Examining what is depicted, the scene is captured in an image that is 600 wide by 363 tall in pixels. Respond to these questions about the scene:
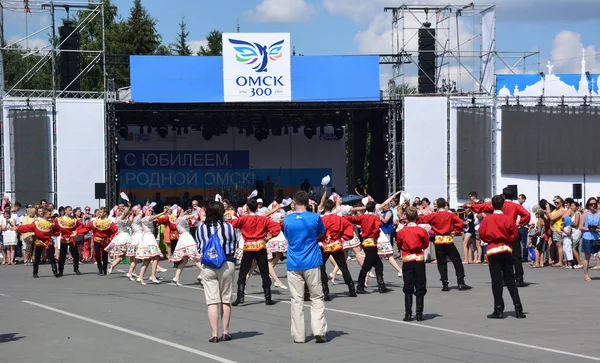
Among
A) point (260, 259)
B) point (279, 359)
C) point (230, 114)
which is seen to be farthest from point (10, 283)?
point (230, 114)

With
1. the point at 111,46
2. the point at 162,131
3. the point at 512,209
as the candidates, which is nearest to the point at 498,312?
the point at 512,209

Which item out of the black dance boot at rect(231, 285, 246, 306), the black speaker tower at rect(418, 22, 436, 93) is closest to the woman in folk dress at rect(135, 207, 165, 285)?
the black dance boot at rect(231, 285, 246, 306)

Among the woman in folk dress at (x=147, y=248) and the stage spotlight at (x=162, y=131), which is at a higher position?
the stage spotlight at (x=162, y=131)

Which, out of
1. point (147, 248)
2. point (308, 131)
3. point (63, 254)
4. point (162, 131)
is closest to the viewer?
point (147, 248)

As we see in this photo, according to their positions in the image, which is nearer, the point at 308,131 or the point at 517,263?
the point at 517,263

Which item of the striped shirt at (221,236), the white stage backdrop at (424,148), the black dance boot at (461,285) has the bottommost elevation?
the black dance boot at (461,285)

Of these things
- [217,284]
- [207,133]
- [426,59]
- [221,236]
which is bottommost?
[217,284]

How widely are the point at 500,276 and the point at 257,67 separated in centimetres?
2123

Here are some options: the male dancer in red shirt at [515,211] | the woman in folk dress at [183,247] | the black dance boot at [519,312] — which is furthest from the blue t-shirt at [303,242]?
the woman in folk dress at [183,247]

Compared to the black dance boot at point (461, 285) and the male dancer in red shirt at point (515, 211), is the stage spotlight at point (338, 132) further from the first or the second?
the black dance boot at point (461, 285)

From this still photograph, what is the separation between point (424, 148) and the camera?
33.9 metres

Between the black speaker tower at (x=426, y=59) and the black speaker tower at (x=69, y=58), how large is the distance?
13.6 m

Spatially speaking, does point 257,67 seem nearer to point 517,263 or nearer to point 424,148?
point 424,148

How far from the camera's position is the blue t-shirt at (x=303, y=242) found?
10.9m
